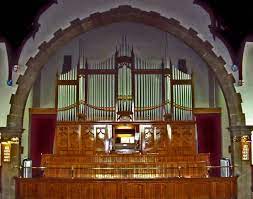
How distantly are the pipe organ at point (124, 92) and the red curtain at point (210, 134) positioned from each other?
598 millimetres

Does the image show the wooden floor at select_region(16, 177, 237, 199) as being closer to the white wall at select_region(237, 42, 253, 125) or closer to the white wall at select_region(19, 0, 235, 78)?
the white wall at select_region(237, 42, 253, 125)

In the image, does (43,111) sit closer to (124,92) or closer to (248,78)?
(124,92)

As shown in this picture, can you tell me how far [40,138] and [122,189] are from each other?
4102 millimetres

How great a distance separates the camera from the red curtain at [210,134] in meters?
15.2

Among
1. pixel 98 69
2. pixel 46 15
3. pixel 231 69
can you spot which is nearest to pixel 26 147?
→ pixel 98 69

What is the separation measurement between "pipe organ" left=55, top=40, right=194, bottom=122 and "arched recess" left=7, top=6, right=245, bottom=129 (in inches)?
69.1

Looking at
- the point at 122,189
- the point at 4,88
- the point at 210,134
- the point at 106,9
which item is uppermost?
the point at 106,9

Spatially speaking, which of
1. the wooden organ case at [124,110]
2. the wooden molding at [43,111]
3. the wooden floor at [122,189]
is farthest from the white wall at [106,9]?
the wooden floor at [122,189]

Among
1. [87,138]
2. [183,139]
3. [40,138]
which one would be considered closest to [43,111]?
[40,138]

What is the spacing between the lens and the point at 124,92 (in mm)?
14820

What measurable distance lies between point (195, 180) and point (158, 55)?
16.7 feet

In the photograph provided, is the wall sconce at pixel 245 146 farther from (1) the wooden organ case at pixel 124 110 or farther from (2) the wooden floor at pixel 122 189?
(1) the wooden organ case at pixel 124 110

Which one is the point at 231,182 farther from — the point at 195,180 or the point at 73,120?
the point at 73,120

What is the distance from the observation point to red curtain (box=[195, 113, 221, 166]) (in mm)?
15219
